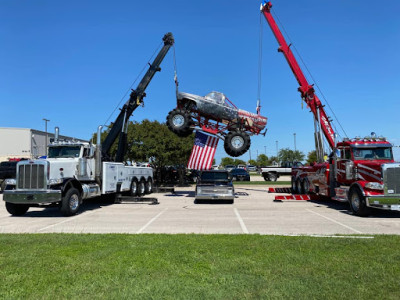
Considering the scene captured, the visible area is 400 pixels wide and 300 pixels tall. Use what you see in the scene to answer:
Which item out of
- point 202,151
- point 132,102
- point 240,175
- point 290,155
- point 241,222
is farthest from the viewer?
point 290,155

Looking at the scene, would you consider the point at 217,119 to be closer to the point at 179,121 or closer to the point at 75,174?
the point at 179,121

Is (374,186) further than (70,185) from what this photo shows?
No

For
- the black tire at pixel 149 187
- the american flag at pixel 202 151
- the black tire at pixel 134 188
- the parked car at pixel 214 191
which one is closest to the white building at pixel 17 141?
the black tire at pixel 149 187

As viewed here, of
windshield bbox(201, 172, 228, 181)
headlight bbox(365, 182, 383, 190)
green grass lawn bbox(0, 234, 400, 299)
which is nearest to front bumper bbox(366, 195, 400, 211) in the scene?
headlight bbox(365, 182, 383, 190)

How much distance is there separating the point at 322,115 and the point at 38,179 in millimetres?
15999

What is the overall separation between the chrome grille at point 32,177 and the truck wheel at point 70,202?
2.85ft

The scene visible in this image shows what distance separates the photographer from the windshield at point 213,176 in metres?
16.2

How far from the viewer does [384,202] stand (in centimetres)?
1071

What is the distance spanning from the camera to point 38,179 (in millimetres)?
11453

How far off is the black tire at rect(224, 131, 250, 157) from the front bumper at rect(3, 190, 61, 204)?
27.3 ft

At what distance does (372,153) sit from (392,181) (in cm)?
221

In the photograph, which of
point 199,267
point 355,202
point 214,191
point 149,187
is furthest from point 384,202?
point 149,187

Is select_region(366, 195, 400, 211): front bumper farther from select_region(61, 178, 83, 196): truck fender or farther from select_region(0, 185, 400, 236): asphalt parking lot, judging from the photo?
select_region(61, 178, 83, 196): truck fender

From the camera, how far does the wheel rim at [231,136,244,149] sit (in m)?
16.3
